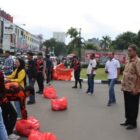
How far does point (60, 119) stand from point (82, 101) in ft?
12.8

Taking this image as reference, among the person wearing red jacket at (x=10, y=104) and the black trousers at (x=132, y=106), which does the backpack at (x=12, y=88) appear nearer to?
the person wearing red jacket at (x=10, y=104)

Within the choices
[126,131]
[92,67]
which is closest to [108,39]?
[92,67]

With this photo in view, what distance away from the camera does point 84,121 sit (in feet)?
31.2

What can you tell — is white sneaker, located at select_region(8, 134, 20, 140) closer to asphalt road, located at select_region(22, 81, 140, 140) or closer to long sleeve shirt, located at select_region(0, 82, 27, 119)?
long sleeve shirt, located at select_region(0, 82, 27, 119)

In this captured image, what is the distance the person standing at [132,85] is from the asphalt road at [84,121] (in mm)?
359

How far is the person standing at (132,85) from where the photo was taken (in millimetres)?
8516

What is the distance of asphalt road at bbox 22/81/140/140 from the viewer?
26.2ft

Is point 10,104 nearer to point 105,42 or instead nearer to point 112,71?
point 112,71

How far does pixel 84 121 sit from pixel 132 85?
5.52 ft

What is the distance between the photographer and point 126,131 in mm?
8430

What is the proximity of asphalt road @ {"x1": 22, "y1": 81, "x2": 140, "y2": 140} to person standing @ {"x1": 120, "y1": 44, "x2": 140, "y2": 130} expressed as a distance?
0.36m

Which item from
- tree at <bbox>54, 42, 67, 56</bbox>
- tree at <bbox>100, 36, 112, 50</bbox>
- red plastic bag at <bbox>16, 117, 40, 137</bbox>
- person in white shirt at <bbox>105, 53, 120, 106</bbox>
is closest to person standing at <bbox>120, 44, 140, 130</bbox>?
red plastic bag at <bbox>16, 117, 40, 137</bbox>

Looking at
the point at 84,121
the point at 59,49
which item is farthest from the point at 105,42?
the point at 84,121

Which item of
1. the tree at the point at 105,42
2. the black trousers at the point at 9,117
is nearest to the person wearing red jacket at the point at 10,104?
the black trousers at the point at 9,117
